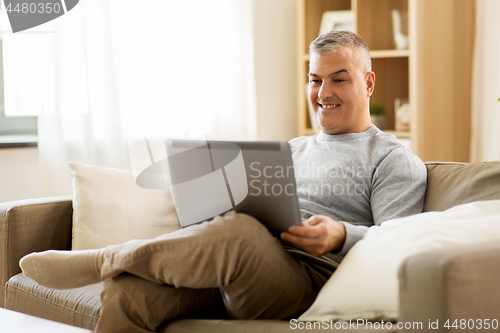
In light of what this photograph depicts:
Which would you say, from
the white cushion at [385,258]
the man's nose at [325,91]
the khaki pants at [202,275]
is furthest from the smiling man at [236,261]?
the man's nose at [325,91]

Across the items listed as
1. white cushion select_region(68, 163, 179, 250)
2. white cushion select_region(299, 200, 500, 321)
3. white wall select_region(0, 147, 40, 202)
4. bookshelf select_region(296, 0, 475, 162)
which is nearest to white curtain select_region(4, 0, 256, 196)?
white wall select_region(0, 147, 40, 202)

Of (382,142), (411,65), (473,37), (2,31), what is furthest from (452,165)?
(2,31)

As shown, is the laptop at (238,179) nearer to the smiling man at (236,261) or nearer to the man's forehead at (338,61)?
the smiling man at (236,261)

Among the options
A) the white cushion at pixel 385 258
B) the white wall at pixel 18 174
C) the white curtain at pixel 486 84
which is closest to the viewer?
the white cushion at pixel 385 258

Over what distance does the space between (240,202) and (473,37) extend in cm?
217

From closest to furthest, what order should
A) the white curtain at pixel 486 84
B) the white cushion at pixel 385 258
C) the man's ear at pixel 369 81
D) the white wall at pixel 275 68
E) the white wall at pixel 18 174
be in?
1. the white cushion at pixel 385 258
2. the man's ear at pixel 369 81
3. the white wall at pixel 18 174
4. the white curtain at pixel 486 84
5. the white wall at pixel 275 68

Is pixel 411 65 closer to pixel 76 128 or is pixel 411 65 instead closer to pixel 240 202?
pixel 76 128

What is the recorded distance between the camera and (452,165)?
147 centimetres

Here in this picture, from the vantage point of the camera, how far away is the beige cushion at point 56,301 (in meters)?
1.32

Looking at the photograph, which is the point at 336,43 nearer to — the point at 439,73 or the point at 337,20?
the point at 439,73

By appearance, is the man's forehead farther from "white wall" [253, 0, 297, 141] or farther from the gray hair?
"white wall" [253, 0, 297, 141]

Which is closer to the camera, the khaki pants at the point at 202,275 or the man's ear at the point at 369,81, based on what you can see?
the khaki pants at the point at 202,275

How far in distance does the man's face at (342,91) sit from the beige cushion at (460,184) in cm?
28

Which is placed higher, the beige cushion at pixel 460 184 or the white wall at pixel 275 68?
the white wall at pixel 275 68
